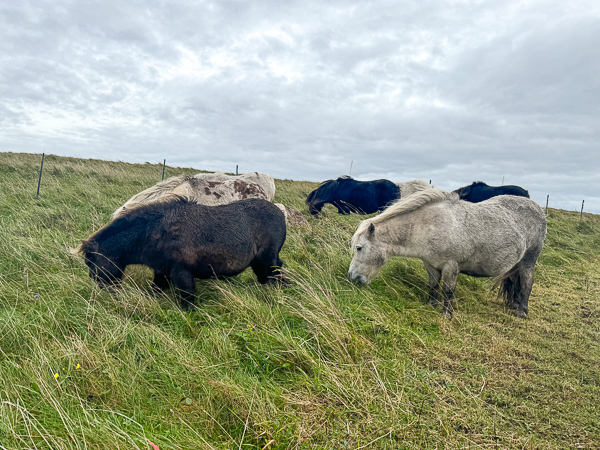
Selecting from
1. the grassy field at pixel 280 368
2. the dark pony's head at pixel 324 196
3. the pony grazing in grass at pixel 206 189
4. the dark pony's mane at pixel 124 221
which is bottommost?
the grassy field at pixel 280 368

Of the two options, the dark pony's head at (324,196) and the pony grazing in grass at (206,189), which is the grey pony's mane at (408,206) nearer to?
the pony grazing in grass at (206,189)

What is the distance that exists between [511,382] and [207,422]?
8.52 ft

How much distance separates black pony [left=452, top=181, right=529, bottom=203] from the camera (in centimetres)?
1068

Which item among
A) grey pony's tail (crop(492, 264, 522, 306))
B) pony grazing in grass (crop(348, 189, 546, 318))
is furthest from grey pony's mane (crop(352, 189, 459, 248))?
grey pony's tail (crop(492, 264, 522, 306))

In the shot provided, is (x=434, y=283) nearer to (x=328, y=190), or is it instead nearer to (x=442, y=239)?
A: (x=442, y=239)

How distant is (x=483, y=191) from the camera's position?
429 inches

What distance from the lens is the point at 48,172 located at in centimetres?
1478

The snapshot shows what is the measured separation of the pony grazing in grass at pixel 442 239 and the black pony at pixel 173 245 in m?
1.68

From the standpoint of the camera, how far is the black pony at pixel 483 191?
35.0ft

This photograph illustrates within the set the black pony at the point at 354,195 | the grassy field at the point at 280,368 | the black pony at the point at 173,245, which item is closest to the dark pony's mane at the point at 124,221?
the black pony at the point at 173,245

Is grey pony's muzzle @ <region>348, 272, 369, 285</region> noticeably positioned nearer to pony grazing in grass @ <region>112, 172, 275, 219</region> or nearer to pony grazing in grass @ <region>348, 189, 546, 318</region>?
pony grazing in grass @ <region>348, 189, 546, 318</region>

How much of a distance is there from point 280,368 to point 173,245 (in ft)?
6.15

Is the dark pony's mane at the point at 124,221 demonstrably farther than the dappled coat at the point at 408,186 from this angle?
No

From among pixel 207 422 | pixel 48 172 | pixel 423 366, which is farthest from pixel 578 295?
pixel 48 172
